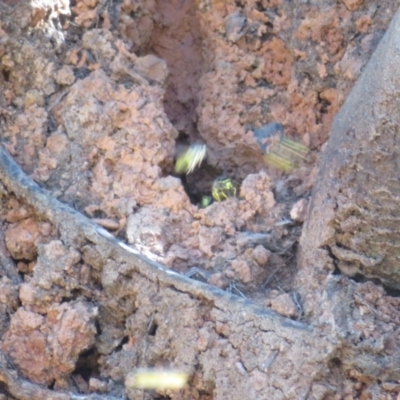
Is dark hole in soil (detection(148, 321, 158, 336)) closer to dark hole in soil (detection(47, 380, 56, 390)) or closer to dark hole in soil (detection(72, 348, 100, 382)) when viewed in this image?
dark hole in soil (detection(72, 348, 100, 382))

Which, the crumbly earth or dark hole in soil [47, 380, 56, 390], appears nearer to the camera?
the crumbly earth

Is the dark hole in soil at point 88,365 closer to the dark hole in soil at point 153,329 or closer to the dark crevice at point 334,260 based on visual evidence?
the dark hole in soil at point 153,329

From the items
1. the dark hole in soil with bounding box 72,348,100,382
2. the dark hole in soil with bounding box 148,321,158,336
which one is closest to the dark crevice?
the dark hole in soil with bounding box 148,321,158,336

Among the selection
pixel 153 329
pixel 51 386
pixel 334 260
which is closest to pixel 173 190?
pixel 153 329

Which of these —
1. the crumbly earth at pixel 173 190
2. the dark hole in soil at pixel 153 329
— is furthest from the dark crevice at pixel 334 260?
the dark hole in soil at pixel 153 329

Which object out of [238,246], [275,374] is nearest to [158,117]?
[238,246]

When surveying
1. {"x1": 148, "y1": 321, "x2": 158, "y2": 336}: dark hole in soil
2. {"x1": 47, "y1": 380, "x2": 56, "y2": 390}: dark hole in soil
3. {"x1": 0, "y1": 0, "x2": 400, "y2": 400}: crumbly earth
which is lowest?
{"x1": 47, "y1": 380, "x2": 56, "y2": 390}: dark hole in soil

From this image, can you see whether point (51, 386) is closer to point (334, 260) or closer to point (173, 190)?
point (173, 190)

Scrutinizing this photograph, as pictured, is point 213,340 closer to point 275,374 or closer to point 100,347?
point 275,374
